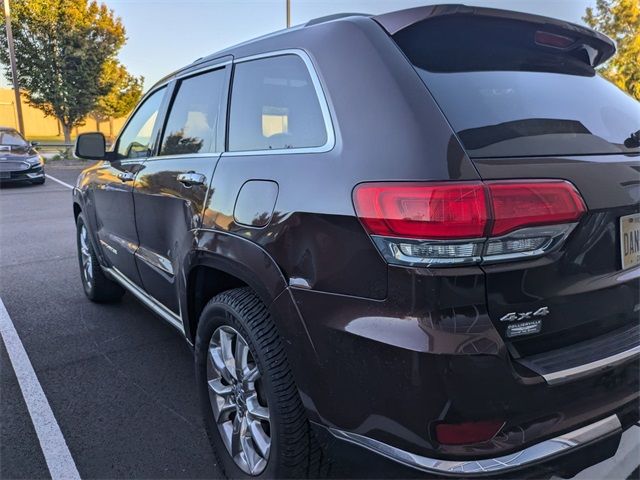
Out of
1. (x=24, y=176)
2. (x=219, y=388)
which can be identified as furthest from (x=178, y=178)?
(x=24, y=176)

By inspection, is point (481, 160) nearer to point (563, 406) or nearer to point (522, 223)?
point (522, 223)

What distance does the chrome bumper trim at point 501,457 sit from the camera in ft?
4.65

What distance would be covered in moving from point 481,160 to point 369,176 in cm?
33

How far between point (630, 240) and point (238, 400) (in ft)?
5.49

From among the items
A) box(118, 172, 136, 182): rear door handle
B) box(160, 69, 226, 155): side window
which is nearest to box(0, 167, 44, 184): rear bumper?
box(118, 172, 136, 182): rear door handle

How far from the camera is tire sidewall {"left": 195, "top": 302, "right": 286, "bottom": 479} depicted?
1854 millimetres

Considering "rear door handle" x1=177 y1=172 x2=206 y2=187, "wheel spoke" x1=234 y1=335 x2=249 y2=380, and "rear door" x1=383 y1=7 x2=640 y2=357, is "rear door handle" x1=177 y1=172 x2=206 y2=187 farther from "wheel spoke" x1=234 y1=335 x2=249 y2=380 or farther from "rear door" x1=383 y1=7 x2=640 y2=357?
"rear door" x1=383 y1=7 x2=640 y2=357

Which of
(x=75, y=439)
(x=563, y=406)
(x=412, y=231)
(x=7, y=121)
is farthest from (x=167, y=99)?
(x=7, y=121)

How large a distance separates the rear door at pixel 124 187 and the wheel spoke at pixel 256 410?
64.2 inches

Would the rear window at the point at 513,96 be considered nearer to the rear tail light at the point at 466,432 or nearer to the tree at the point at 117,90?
the rear tail light at the point at 466,432

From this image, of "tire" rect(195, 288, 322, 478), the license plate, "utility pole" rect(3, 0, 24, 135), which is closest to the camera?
the license plate

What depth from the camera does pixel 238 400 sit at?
2188 millimetres

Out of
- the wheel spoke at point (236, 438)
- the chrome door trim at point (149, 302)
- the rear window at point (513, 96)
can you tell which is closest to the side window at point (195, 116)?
the chrome door trim at point (149, 302)

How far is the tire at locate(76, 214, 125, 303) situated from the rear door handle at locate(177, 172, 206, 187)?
84.9 inches
